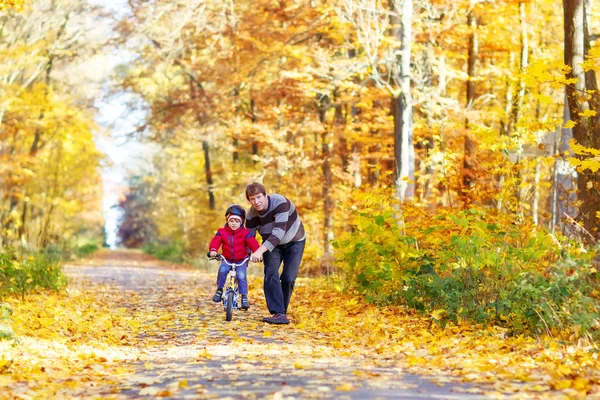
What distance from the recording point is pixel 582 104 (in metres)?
11.2

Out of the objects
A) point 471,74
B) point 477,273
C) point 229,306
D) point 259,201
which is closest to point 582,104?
point 477,273

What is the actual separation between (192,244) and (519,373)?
28027 mm

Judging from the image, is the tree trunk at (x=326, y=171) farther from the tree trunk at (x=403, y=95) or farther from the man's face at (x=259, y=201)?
the man's face at (x=259, y=201)

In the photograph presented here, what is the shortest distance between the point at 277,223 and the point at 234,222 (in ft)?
1.76

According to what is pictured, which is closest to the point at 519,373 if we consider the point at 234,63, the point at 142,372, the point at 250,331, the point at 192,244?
the point at 142,372

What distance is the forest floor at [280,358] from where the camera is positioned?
5.90 metres

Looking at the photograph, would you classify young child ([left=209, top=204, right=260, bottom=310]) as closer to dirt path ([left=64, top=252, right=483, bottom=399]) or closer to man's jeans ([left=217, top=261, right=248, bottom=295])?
man's jeans ([left=217, top=261, right=248, bottom=295])

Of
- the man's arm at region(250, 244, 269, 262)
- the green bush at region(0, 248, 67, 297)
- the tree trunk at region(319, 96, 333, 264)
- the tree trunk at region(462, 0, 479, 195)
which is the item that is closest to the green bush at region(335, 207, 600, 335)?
the man's arm at region(250, 244, 269, 262)

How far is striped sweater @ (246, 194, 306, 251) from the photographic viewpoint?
398 inches

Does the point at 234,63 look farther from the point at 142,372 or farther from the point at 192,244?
the point at 142,372

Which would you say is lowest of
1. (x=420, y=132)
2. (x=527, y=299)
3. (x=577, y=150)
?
(x=527, y=299)

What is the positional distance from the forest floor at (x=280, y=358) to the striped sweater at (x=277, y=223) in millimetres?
1107

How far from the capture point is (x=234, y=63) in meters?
25.1

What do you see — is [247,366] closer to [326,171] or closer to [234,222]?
[234,222]
